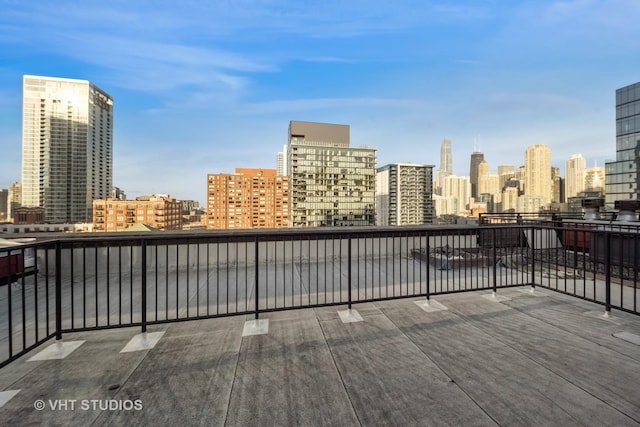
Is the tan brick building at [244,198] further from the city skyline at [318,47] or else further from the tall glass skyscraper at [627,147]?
the tall glass skyscraper at [627,147]

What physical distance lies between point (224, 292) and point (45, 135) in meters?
164

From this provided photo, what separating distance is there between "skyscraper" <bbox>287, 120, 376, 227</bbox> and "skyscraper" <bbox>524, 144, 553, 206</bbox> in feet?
228

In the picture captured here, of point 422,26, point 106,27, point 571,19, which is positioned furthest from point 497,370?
point 106,27

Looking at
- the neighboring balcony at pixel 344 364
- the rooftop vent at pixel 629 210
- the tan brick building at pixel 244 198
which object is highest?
the tan brick building at pixel 244 198

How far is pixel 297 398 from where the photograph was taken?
7.53 feet

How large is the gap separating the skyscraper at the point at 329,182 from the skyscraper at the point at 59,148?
9759 centimetres

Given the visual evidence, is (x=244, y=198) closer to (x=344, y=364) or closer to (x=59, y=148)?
(x=59, y=148)

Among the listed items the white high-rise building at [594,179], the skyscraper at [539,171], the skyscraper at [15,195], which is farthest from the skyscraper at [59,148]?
the skyscraper at [539,171]

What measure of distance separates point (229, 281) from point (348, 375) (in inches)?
221

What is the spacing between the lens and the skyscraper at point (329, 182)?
349 ft

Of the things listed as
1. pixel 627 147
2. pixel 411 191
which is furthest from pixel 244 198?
pixel 627 147

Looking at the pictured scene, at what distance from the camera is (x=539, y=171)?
113 meters

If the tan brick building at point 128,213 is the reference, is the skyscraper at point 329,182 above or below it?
above

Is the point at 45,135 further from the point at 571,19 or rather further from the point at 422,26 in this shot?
the point at 571,19
